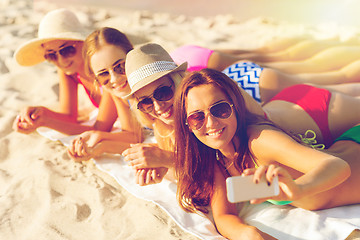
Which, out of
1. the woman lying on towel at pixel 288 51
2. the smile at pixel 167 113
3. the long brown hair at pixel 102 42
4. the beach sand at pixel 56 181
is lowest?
the beach sand at pixel 56 181

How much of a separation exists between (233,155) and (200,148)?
0.52 feet

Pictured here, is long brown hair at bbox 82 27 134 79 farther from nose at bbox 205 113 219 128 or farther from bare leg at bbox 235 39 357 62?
bare leg at bbox 235 39 357 62

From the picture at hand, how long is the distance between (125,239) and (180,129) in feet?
1.86

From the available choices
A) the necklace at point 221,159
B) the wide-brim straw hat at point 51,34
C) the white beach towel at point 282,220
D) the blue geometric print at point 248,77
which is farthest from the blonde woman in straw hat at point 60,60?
the necklace at point 221,159

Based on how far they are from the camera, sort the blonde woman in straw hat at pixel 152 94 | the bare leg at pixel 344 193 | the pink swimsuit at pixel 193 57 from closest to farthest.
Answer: the bare leg at pixel 344 193
the blonde woman in straw hat at pixel 152 94
the pink swimsuit at pixel 193 57

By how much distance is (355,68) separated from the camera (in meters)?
3.08

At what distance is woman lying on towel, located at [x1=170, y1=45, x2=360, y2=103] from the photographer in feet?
8.70

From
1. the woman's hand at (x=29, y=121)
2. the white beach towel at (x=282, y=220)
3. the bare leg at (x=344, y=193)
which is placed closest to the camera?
the white beach towel at (x=282, y=220)

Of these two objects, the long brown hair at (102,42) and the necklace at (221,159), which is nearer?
the necklace at (221,159)

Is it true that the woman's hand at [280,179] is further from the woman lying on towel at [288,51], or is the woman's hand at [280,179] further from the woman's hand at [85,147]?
the woman lying on towel at [288,51]

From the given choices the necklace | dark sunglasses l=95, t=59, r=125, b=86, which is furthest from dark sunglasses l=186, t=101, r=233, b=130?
dark sunglasses l=95, t=59, r=125, b=86

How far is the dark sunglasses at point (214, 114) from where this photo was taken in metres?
1.58

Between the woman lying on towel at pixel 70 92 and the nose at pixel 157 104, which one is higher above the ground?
the nose at pixel 157 104

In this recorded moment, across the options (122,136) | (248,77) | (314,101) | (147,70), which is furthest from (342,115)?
(122,136)
